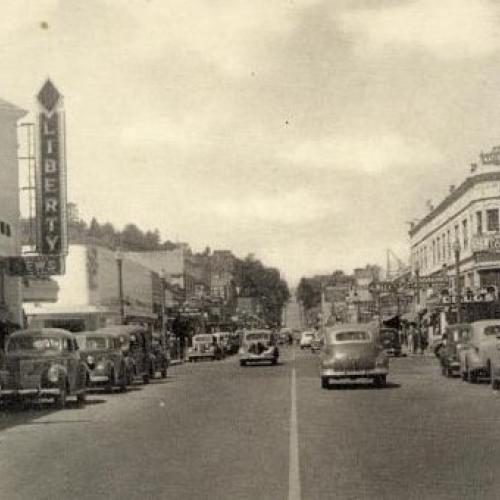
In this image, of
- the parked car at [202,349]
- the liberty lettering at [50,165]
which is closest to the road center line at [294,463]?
the liberty lettering at [50,165]

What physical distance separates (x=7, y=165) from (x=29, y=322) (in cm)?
1519

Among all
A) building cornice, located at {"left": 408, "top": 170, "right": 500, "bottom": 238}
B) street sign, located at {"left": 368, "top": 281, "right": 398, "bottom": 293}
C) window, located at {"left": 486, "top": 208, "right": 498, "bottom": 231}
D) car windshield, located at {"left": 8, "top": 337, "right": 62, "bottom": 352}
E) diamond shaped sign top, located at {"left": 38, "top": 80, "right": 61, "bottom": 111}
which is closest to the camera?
car windshield, located at {"left": 8, "top": 337, "right": 62, "bottom": 352}

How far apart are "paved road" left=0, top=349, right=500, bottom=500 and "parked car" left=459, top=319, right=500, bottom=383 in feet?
11.5

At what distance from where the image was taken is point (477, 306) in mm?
55000

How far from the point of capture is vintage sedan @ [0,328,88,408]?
21688 millimetres

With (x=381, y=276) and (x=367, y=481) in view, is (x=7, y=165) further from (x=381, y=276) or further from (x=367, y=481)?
(x=381, y=276)

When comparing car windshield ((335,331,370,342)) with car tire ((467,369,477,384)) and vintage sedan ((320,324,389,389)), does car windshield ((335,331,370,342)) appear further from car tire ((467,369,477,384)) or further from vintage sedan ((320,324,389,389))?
car tire ((467,369,477,384))

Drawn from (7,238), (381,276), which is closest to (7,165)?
(7,238)

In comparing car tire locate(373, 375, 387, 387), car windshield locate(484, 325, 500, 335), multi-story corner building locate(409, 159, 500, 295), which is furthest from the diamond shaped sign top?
multi-story corner building locate(409, 159, 500, 295)

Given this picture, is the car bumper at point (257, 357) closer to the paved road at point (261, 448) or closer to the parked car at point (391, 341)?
the parked car at point (391, 341)

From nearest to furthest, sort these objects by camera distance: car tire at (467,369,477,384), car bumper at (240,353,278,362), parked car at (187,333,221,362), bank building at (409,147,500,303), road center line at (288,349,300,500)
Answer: road center line at (288,349,300,500), car tire at (467,369,477,384), car bumper at (240,353,278,362), bank building at (409,147,500,303), parked car at (187,333,221,362)

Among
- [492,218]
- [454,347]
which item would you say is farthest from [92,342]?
[492,218]

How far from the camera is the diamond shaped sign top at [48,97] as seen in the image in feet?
121

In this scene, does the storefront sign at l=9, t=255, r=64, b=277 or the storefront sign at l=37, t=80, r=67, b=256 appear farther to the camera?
the storefront sign at l=9, t=255, r=64, b=277
